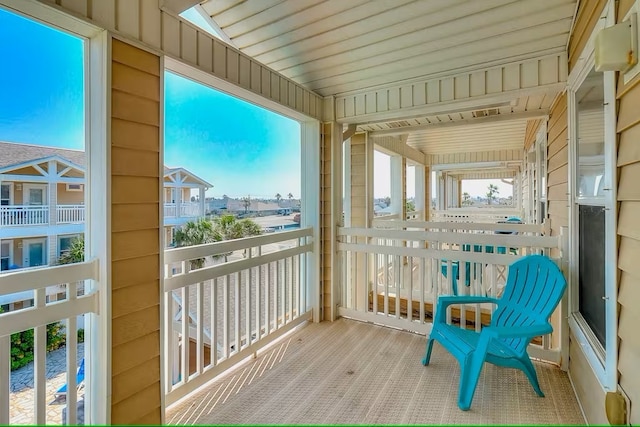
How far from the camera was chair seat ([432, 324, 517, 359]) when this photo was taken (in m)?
1.94

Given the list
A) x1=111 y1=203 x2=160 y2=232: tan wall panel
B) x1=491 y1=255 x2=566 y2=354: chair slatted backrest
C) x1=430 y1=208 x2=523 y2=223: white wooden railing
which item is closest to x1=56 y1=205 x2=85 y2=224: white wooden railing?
x1=111 y1=203 x2=160 y2=232: tan wall panel

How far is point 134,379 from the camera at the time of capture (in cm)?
159

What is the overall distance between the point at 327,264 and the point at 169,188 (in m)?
1.88

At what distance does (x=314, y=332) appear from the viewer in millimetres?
3018

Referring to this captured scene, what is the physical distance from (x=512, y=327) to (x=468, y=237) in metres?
A: 1.00

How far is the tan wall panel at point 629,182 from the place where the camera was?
1.15 meters

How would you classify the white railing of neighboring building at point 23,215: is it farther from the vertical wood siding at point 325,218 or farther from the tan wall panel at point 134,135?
the vertical wood siding at point 325,218

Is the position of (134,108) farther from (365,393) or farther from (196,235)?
(365,393)

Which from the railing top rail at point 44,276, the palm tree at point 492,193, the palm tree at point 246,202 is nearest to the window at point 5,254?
the railing top rail at point 44,276

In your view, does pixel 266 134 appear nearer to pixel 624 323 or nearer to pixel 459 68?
pixel 459 68

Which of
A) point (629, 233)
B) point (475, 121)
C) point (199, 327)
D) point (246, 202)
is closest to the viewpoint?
point (629, 233)

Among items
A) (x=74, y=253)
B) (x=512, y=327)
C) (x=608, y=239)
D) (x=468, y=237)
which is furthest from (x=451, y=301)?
(x=74, y=253)

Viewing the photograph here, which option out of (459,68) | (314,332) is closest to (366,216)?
(314,332)

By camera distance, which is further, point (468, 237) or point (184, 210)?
point (468, 237)
